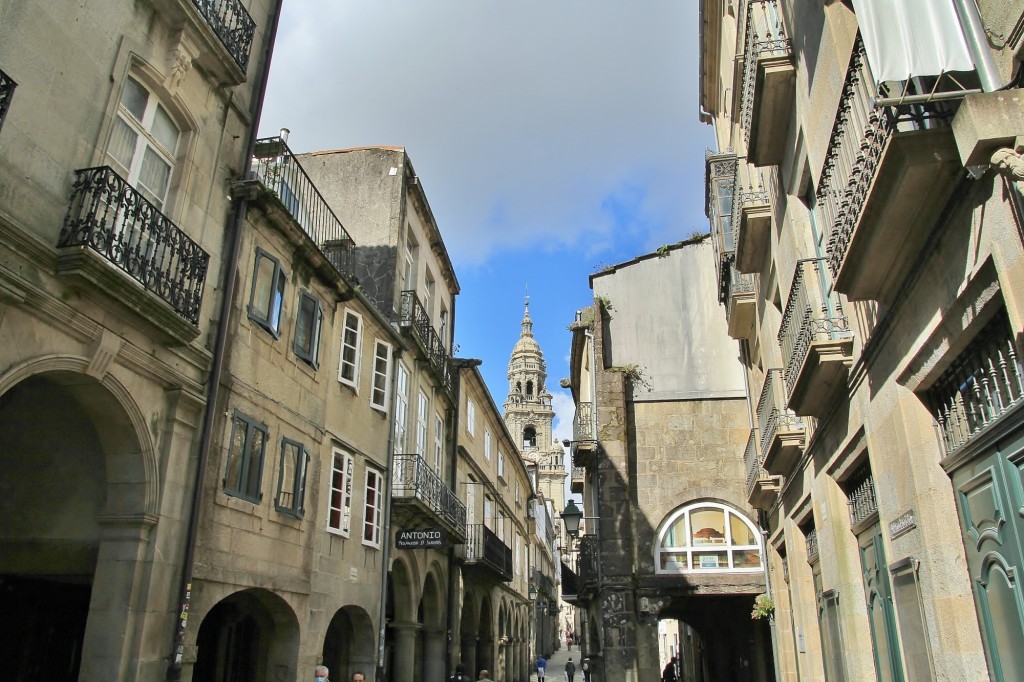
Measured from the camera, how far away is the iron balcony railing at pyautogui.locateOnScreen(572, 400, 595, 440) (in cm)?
2077

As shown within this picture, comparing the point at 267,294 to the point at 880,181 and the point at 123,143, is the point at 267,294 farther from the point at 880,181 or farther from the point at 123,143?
the point at 880,181

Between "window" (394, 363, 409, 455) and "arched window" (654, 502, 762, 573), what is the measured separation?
22.6 ft

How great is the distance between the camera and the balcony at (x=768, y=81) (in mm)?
9164

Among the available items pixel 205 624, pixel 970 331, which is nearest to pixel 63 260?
pixel 205 624

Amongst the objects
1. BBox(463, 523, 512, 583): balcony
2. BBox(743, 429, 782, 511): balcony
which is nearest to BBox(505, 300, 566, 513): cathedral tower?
BBox(463, 523, 512, 583): balcony

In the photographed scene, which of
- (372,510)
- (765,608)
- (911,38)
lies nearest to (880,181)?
(911,38)

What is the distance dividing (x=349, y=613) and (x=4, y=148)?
9.83m

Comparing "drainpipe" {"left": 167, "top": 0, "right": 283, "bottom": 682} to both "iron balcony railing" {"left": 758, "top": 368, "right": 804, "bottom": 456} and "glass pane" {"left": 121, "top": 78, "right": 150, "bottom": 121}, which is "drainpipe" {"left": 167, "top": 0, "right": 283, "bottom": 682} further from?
"iron balcony railing" {"left": 758, "top": 368, "right": 804, "bottom": 456}

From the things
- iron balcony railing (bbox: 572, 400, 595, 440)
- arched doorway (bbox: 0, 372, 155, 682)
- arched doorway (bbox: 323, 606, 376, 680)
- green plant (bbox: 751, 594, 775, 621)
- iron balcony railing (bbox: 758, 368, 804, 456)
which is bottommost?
arched doorway (bbox: 323, 606, 376, 680)

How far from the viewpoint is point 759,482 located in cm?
1447

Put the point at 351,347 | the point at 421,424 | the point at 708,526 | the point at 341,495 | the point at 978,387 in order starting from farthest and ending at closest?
the point at 708,526, the point at 421,424, the point at 351,347, the point at 341,495, the point at 978,387

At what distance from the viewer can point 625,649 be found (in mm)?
17781

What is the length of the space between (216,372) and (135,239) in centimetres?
199

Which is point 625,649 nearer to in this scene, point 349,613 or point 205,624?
point 349,613
